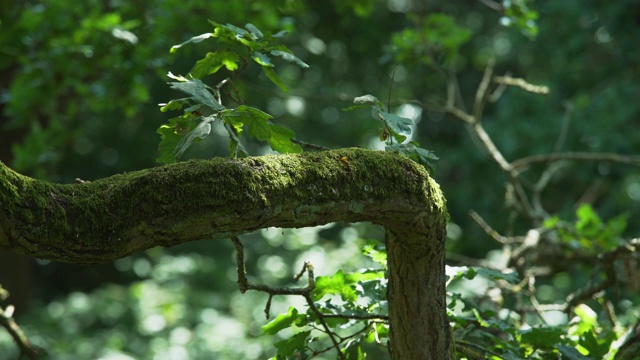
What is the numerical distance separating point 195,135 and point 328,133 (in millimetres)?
9578

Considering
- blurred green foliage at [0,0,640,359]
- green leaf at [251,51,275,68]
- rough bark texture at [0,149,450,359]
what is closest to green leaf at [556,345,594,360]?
blurred green foliage at [0,0,640,359]

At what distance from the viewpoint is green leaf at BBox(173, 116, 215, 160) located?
75.9 inches

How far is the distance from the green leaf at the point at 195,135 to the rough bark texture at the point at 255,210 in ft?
0.43

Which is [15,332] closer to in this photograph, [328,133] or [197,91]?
[197,91]

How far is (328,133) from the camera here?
1148cm

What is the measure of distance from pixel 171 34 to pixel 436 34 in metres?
1.79

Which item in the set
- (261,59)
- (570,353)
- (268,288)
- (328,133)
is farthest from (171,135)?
(328,133)

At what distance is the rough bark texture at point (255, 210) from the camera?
161 cm

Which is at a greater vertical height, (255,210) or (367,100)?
(367,100)

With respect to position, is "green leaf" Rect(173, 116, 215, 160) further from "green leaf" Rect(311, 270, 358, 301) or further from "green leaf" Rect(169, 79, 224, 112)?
"green leaf" Rect(311, 270, 358, 301)

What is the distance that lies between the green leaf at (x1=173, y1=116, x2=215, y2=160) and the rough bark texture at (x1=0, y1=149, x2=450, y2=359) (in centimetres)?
13

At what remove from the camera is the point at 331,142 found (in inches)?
447

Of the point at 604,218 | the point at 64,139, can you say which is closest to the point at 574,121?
the point at 604,218

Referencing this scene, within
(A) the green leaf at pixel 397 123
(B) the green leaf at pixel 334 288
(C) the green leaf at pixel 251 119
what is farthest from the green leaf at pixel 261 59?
(B) the green leaf at pixel 334 288
